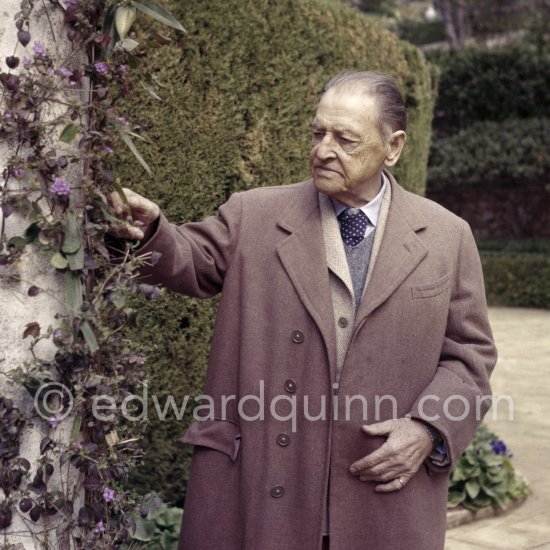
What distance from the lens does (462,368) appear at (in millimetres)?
2439

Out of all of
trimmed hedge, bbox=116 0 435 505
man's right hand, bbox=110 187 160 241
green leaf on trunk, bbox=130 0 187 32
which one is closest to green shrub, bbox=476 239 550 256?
trimmed hedge, bbox=116 0 435 505

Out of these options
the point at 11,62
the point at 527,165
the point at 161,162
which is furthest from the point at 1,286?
the point at 527,165

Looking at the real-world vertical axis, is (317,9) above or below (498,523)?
above

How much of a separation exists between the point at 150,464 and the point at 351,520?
1983 mm

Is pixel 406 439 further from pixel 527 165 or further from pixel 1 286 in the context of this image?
pixel 527 165

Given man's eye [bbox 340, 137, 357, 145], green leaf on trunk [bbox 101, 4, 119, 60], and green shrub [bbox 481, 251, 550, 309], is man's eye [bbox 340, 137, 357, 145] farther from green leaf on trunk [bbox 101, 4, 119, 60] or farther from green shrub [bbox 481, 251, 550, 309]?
green shrub [bbox 481, 251, 550, 309]

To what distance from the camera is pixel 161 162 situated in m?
3.88

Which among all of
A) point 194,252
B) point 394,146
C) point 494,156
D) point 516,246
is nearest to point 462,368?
point 394,146

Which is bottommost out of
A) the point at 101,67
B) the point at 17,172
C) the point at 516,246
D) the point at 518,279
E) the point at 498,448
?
the point at 498,448

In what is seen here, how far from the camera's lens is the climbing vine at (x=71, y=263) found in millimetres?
1846

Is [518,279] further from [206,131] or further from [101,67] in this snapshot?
[101,67]

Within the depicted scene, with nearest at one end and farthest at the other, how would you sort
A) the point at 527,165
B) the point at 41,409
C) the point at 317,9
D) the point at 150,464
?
the point at 41,409 → the point at 150,464 → the point at 317,9 → the point at 527,165

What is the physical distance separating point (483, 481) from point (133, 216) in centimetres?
352

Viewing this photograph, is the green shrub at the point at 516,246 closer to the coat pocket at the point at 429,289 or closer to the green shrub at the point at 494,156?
the green shrub at the point at 494,156
